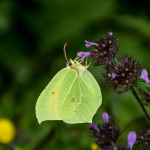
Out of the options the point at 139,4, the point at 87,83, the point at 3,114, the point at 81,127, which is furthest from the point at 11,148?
the point at 139,4

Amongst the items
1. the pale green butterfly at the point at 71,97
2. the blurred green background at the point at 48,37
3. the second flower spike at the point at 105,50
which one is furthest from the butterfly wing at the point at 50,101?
the blurred green background at the point at 48,37

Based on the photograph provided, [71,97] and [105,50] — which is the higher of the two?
[105,50]

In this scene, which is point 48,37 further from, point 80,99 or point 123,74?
point 123,74

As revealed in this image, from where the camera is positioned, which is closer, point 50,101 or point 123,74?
point 123,74

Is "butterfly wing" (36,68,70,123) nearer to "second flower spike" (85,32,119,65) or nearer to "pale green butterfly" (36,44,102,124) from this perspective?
"pale green butterfly" (36,44,102,124)

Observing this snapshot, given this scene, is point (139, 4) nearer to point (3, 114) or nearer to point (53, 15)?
point (53, 15)

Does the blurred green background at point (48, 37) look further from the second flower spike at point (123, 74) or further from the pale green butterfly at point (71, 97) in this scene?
the second flower spike at point (123, 74)

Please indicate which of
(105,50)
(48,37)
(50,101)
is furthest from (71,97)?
(48,37)
